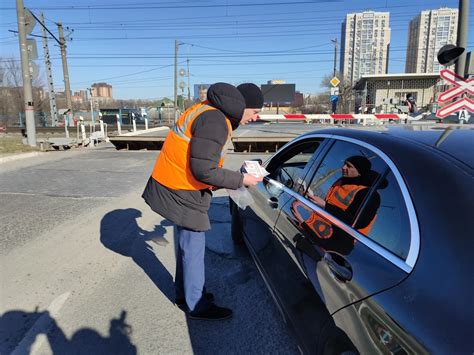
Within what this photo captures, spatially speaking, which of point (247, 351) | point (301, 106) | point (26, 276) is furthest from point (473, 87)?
point (301, 106)

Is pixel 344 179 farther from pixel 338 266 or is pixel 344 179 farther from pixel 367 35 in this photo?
pixel 367 35

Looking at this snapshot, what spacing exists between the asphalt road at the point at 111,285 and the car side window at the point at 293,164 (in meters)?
1.04

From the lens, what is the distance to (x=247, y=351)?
249cm

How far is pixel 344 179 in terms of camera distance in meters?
2.15

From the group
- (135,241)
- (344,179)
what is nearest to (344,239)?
(344,179)

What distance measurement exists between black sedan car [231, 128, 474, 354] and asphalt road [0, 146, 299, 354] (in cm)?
61

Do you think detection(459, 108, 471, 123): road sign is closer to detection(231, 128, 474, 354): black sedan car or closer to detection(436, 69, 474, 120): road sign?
detection(436, 69, 474, 120): road sign

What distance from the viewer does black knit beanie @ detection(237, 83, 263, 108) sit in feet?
8.66

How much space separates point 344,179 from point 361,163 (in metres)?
0.17

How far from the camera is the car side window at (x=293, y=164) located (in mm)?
2754

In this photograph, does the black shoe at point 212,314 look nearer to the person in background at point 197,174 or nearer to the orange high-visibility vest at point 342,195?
the person in background at point 197,174

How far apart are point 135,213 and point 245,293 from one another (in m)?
3.00

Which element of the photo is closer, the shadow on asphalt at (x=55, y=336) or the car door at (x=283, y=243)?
the car door at (x=283, y=243)

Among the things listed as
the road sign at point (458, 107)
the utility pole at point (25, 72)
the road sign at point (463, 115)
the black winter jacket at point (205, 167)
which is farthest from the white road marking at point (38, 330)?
the utility pole at point (25, 72)
